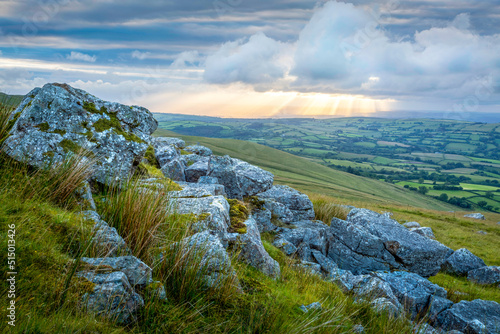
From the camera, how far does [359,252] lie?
12.6m

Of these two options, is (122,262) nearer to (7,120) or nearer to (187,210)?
(187,210)

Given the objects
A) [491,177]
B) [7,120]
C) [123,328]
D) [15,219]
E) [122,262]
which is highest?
[7,120]

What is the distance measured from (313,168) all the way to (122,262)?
5289 inches

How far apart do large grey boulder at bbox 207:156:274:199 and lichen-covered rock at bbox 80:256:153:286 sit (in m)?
10.4

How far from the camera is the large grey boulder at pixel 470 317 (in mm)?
8305

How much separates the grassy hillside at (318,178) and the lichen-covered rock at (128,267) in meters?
81.2

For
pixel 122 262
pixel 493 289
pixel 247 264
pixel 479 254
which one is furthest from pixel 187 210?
pixel 479 254

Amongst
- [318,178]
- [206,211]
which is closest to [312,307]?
[206,211]

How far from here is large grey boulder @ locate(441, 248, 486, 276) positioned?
15484 mm

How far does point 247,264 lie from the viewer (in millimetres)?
6492

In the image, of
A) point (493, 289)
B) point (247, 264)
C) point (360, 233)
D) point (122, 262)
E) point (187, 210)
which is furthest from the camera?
point (493, 289)

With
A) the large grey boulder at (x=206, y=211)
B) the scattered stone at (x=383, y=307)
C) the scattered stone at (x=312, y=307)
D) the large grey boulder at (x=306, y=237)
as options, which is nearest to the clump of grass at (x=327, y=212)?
the large grey boulder at (x=306, y=237)

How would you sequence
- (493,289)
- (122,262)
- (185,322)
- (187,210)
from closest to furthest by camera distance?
(185,322)
(122,262)
(187,210)
(493,289)

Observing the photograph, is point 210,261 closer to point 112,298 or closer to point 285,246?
point 112,298
